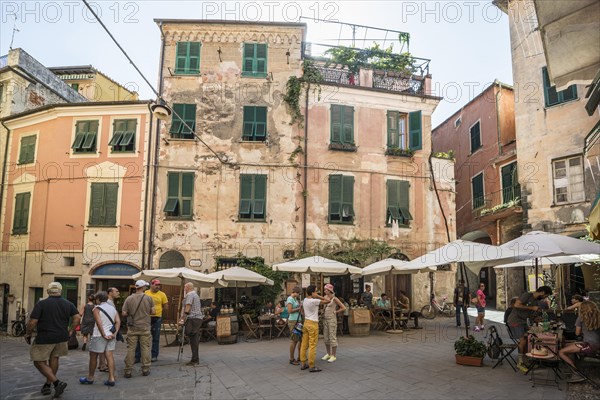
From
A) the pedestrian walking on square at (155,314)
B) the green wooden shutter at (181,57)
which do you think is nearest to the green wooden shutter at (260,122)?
the green wooden shutter at (181,57)

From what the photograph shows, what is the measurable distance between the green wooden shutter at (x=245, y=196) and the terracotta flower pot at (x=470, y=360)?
1098 centimetres

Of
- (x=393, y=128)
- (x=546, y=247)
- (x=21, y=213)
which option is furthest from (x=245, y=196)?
(x=546, y=247)

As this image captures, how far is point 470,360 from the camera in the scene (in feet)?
27.1

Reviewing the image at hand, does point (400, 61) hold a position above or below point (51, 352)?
above

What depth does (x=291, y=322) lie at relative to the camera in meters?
10.3

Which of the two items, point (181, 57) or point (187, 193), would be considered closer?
point (187, 193)

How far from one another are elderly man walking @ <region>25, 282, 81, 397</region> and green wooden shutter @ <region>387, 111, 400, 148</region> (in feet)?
51.1

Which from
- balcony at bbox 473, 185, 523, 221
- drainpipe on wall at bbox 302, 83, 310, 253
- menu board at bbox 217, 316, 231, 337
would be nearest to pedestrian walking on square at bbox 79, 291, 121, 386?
menu board at bbox 217, 316, 231, 337

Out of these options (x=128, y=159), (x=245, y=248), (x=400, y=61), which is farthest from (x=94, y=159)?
(x=400, y=61)

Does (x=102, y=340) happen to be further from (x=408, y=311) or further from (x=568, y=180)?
(x=568, y=180)

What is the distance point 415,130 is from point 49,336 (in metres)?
16.5

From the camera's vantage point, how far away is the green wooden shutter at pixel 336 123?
18.9 m

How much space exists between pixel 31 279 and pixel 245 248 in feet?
30.8

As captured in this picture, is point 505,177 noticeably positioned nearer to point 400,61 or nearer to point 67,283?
Answer: point 400,61
